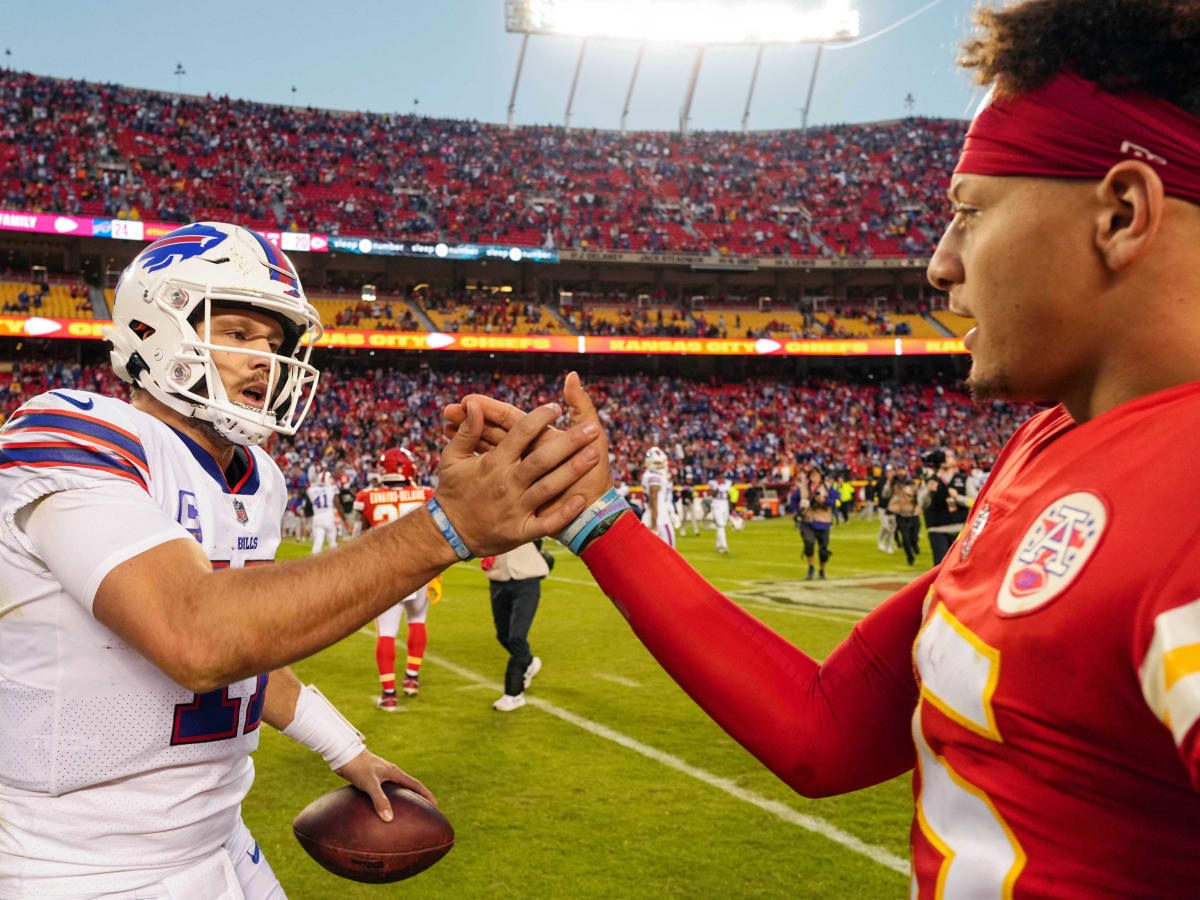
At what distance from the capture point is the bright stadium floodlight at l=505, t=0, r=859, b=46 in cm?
4244

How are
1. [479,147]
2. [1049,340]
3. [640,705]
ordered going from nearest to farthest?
1. [1049,340]
2. [640,705]
3. [479,147]

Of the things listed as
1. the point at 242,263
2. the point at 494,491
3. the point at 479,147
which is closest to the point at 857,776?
the point at 494,491

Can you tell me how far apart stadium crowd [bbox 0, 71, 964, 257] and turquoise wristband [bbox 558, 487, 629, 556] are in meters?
36.7

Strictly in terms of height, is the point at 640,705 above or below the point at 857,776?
below

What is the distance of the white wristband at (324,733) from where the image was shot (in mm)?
2551

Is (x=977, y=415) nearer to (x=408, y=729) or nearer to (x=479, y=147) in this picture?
(x=479, y=147)

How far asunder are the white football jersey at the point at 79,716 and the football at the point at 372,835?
54 cm

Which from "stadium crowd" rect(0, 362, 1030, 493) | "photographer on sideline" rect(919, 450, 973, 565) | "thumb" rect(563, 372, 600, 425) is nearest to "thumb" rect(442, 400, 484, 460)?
"thumb" rect(563, 372, 600, 425)

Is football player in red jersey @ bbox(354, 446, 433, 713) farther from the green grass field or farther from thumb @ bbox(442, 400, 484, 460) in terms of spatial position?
thumb @ bbox(442, 400, 484, 460)

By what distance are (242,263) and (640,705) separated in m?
5.95

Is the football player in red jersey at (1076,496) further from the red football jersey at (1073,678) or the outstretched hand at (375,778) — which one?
the outstretched hand at (375,778)

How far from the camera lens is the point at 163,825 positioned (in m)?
1.96

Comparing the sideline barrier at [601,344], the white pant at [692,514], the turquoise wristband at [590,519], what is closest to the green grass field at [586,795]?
the turquoise wristband at [590,519]

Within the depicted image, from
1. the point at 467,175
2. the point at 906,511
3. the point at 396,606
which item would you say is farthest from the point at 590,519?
the point at 467,175
